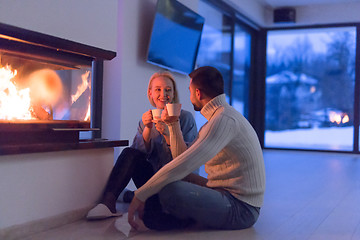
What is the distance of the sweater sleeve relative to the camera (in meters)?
1.89

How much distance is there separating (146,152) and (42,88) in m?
0.67

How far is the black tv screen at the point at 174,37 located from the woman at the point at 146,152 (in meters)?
1.08

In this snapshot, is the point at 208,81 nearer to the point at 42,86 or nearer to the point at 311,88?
the point at 42,86

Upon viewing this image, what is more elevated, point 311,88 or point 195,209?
point 311,88

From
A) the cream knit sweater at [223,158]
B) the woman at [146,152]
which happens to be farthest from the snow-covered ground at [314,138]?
the cream knit sweater at [223,158]

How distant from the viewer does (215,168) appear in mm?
2123

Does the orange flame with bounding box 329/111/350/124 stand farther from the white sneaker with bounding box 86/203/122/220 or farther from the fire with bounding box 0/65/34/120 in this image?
the fire with bounding box 0/65/34/120

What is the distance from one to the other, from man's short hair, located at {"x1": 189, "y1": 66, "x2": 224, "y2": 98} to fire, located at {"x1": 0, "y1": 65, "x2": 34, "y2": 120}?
848mm

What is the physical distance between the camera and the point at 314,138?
7246 millimetres

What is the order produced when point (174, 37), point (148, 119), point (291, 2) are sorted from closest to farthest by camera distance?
point (148, 119)
point (174, 37)
point (291, 2)

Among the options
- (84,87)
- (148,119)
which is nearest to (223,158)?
(148,119)

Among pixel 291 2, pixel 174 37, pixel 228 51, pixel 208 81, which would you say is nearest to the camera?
pixel 208 81

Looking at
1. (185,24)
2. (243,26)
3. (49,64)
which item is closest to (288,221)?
(49,64)

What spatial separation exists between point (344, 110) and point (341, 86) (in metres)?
0.39
